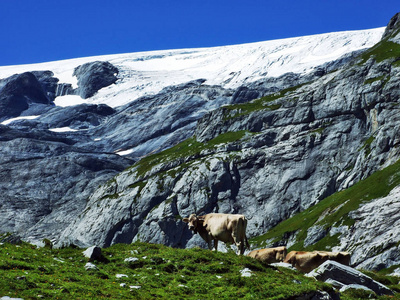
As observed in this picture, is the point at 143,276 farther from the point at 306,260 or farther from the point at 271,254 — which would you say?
the point at 271,254

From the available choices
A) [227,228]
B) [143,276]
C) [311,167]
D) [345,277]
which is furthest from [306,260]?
[311,167]

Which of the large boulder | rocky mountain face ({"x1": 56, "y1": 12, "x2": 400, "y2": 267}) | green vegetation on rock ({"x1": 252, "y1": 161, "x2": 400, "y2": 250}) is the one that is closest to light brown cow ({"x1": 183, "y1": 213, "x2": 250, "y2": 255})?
the large boulder

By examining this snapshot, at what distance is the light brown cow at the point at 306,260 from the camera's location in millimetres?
39969

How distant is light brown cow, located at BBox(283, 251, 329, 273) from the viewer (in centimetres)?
3997

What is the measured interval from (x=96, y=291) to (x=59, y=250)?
369 inches

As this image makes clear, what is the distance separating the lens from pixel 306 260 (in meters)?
40.1

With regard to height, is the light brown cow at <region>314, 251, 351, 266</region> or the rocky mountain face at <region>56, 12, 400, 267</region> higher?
the rocky mountain face at <region>56, 12, 400, 267</region>

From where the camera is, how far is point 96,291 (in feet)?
65.4

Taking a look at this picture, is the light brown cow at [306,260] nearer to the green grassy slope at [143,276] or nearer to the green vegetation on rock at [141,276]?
the green grassy slope at [143,276]

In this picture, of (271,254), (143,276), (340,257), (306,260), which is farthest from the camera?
(271,254)

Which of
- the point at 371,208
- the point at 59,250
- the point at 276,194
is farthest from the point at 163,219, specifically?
the point at 59,250

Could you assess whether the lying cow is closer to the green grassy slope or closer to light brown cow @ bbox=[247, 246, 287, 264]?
light brown cow @ bbox=[247, 246, 287, 264]

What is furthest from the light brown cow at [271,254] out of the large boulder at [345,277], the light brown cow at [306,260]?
the large boulder at [345,277]

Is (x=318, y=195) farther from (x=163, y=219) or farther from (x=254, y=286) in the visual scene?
(x=254, y=286)
